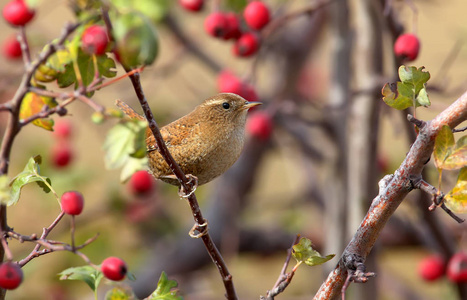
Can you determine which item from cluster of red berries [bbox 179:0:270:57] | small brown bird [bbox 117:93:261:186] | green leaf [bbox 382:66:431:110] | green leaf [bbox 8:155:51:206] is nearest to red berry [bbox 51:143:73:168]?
cluster of red berries [bbox 179:0:270:57]

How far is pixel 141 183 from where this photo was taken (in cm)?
379

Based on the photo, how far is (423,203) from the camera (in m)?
2.82

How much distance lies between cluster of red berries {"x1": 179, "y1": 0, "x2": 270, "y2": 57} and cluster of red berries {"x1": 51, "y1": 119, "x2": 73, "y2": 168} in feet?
5.38

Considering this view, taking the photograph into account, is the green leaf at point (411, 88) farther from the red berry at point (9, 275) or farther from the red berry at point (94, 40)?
the red berry at point (9, 275)

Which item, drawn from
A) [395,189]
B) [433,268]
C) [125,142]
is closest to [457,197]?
[395,189]

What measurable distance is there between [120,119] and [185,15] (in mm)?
3665

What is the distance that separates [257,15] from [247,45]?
0.16 meters

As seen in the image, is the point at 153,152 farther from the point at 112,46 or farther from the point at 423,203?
the point at 423,203

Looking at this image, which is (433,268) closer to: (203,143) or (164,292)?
(203,143)

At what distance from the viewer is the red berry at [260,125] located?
11.1 ft

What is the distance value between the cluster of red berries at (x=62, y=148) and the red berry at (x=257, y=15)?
5.75 feet

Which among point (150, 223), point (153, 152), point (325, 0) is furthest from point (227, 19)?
point (150, 223)

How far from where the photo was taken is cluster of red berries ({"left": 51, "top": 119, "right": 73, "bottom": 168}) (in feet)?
13.3

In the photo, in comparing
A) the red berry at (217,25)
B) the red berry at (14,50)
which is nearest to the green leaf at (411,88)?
the red berry at (217,25)
